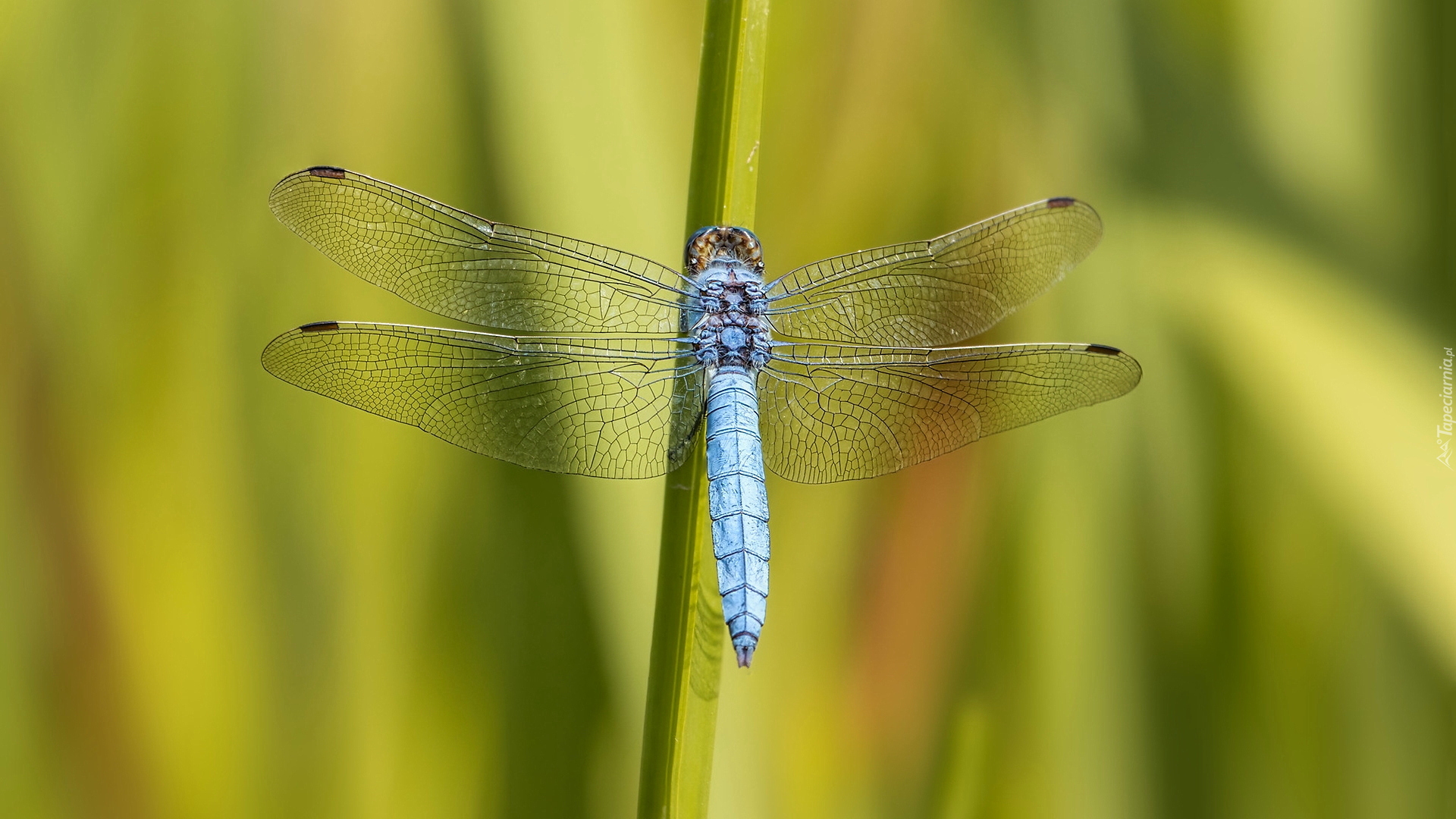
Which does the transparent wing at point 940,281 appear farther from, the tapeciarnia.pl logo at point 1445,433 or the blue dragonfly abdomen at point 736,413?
the tapeciarnia.pl logo at point 1445,433

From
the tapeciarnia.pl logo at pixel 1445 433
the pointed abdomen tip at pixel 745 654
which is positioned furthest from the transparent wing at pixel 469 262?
the tapeciarnia.pl logo at pixel 1445 433

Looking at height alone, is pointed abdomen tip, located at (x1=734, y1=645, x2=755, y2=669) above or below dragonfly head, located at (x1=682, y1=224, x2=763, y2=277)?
below

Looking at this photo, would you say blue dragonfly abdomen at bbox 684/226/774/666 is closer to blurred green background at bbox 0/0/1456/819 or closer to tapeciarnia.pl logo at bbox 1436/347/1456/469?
blurred green background at bbox 0/0/1456/819

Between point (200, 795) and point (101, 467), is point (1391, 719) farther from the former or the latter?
point (101, 467)

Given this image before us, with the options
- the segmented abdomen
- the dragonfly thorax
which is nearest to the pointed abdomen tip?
the segmented abdomen

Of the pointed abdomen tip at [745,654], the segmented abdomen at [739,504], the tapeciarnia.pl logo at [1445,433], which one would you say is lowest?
the pointed abdomen tip at [745,654]

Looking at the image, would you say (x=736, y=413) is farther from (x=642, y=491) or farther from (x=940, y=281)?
(x=940, y=281)
